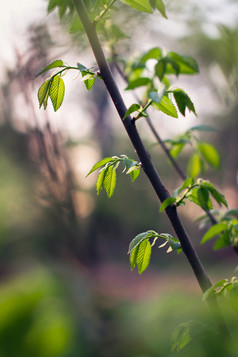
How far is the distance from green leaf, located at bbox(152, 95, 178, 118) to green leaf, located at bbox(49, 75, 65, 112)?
97mm

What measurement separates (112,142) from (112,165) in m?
5.67

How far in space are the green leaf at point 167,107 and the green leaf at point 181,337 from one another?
0.73 feet

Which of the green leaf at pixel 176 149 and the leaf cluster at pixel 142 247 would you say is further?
the green leaf at pixel 176 149

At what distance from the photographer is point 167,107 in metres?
0.38

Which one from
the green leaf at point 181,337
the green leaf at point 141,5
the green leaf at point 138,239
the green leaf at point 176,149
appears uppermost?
the green leaf at point 141,5

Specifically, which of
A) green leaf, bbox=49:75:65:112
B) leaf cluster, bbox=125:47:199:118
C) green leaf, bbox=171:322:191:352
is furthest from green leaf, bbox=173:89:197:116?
green leaf, bbox=171:322:191:352

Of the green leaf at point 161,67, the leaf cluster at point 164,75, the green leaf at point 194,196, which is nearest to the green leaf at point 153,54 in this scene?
the leaf cluster at point 164,75

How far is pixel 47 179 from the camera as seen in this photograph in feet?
5.90

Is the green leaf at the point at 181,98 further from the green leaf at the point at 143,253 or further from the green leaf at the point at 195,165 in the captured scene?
the green leaf at the point at 195,165

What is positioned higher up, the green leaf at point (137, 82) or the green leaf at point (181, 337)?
the green leaf at point (137, 82)

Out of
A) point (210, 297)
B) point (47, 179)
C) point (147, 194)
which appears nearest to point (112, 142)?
point (147, 194)

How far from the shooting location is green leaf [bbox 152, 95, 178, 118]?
0.37 meters

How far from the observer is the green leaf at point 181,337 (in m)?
0.37

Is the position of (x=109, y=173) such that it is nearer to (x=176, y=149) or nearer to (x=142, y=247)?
(x=142, y=247)
